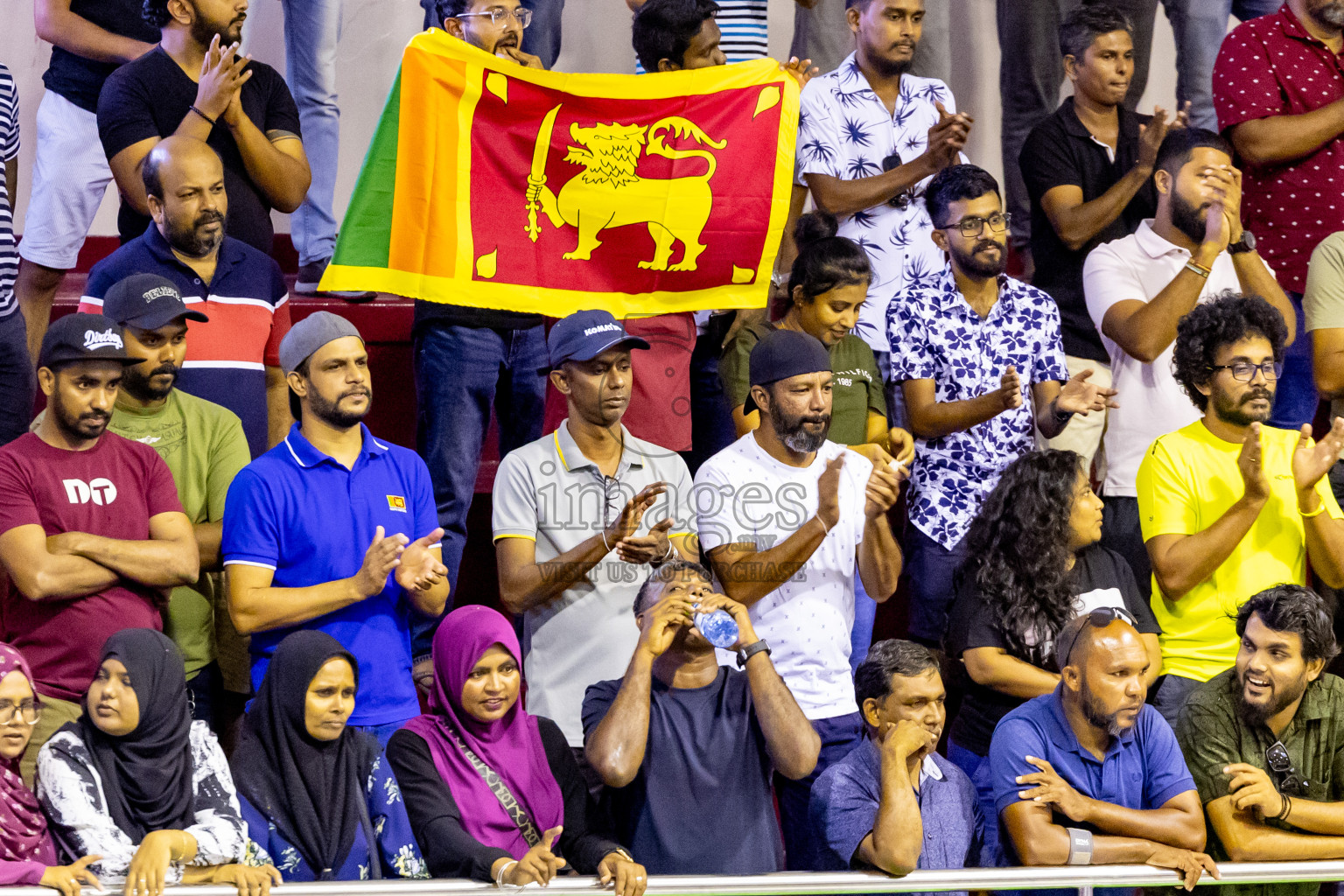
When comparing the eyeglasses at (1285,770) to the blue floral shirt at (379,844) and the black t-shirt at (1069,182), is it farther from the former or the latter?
the blue floral shirt at (379,844)

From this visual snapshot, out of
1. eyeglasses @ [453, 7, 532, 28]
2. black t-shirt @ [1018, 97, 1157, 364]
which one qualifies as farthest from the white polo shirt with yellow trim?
black t-shirt @ [1018, 97, 1157, 364]

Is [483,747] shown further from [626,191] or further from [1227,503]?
[626,191]

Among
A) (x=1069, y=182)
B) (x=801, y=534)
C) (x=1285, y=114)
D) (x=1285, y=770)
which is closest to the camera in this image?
(x=1285, y=770)

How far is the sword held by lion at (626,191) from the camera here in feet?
18.0

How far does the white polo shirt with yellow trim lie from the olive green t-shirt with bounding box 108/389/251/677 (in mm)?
764

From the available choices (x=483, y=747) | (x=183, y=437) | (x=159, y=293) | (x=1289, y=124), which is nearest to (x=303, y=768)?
(x=483, y=747)

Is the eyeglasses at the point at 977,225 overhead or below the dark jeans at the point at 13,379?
overhead

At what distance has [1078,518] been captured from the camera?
4.38m

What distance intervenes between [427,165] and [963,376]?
6.46ft

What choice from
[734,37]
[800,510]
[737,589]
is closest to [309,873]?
[737,589]

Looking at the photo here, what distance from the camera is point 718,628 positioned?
3.74 m

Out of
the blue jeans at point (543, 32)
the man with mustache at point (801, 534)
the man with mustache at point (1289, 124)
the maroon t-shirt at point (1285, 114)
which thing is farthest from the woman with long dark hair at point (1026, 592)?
the blue jeans at point (543, 32)

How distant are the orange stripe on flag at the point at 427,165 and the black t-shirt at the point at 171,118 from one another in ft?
1.37

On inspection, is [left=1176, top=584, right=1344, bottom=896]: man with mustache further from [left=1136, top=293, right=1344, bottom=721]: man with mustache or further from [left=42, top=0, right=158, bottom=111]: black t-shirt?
[left=42, top=0, right=158, bottom=111]: black t-shirt
